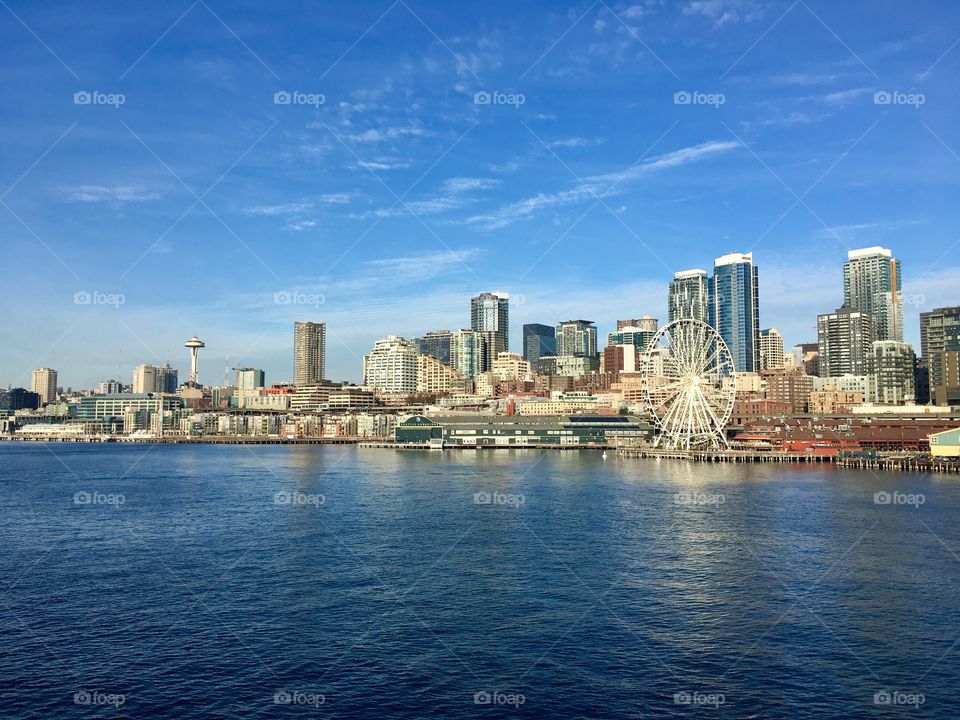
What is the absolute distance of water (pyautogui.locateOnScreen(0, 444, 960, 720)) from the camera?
63.6 ft

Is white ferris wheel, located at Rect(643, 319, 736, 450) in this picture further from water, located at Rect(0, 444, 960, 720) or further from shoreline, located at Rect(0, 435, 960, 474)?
water, located at Rect(0, 444, 960, 720)

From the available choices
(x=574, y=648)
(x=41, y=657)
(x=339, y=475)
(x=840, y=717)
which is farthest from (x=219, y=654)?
(x=339, y=475)

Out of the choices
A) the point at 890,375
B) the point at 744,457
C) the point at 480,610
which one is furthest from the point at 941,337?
the point at 480,610

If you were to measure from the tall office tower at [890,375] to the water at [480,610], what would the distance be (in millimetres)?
143563

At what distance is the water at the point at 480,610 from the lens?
63.6ft

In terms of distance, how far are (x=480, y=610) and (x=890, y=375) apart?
181 metres

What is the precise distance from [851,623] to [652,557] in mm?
10215

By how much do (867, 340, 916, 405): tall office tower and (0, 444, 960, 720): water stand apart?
471ft

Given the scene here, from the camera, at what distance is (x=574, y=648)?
73.8 ft

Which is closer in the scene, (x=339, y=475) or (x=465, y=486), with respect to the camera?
(x=465, y=486)

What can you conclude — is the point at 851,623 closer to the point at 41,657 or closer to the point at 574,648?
the point at 574,648

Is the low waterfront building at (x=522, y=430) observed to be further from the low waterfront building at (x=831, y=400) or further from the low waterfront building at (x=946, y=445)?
the low waterfront building at (x=831, y=400)

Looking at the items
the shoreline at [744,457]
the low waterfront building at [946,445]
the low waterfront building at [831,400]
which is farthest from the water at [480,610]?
the low waterfront building at [831,400]

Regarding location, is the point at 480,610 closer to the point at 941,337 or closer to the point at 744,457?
the point at 744,457
